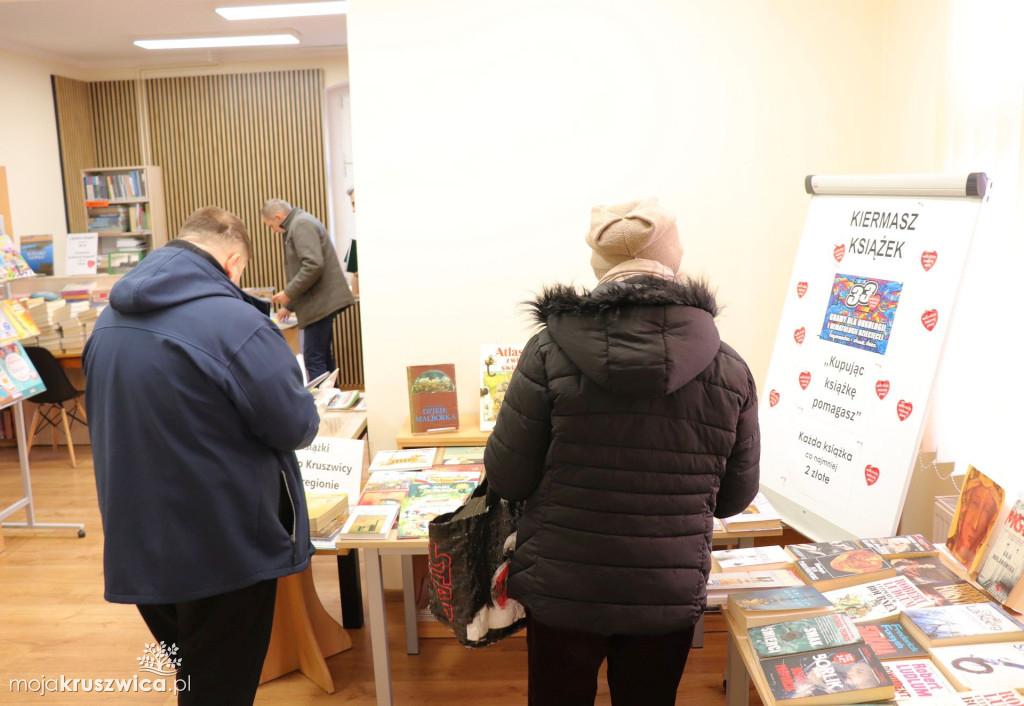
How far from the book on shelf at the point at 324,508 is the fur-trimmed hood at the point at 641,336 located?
1.46 meters

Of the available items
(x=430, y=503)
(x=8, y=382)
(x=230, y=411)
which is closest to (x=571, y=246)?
(x=430, y=503)

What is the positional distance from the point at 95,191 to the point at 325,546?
21.9ft

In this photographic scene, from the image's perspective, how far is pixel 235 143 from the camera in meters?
8.01

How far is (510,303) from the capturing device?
11.0 ft

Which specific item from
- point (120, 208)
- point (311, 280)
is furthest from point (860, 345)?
point (120, 208)

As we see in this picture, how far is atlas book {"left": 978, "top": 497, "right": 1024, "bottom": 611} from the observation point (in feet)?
6.44

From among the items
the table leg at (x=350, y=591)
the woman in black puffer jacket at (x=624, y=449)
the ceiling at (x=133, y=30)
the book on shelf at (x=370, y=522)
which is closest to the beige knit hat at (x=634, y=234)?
the woman in black puffer jacket at (x=624, y=449)

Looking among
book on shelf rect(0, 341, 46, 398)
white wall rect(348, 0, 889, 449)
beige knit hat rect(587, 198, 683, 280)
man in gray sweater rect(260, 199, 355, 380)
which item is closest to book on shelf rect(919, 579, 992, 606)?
beige knit hat rect(587, 198, 683, 280)

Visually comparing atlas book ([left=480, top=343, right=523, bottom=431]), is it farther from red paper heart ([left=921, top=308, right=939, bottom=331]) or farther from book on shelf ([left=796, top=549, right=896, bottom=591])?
red paper heart ([left=921, top=308, right=939, bottom=331])

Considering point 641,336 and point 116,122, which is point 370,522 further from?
point 116,122

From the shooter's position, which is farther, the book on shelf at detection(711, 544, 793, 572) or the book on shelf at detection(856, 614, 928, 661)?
the book on shelf at detection(711, 544, 793, 572)

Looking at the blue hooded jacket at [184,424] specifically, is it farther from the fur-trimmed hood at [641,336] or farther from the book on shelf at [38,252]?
the book on shelf at [38,252]

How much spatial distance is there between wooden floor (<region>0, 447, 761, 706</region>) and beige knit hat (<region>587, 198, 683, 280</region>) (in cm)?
182

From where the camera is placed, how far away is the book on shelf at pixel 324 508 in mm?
2698
